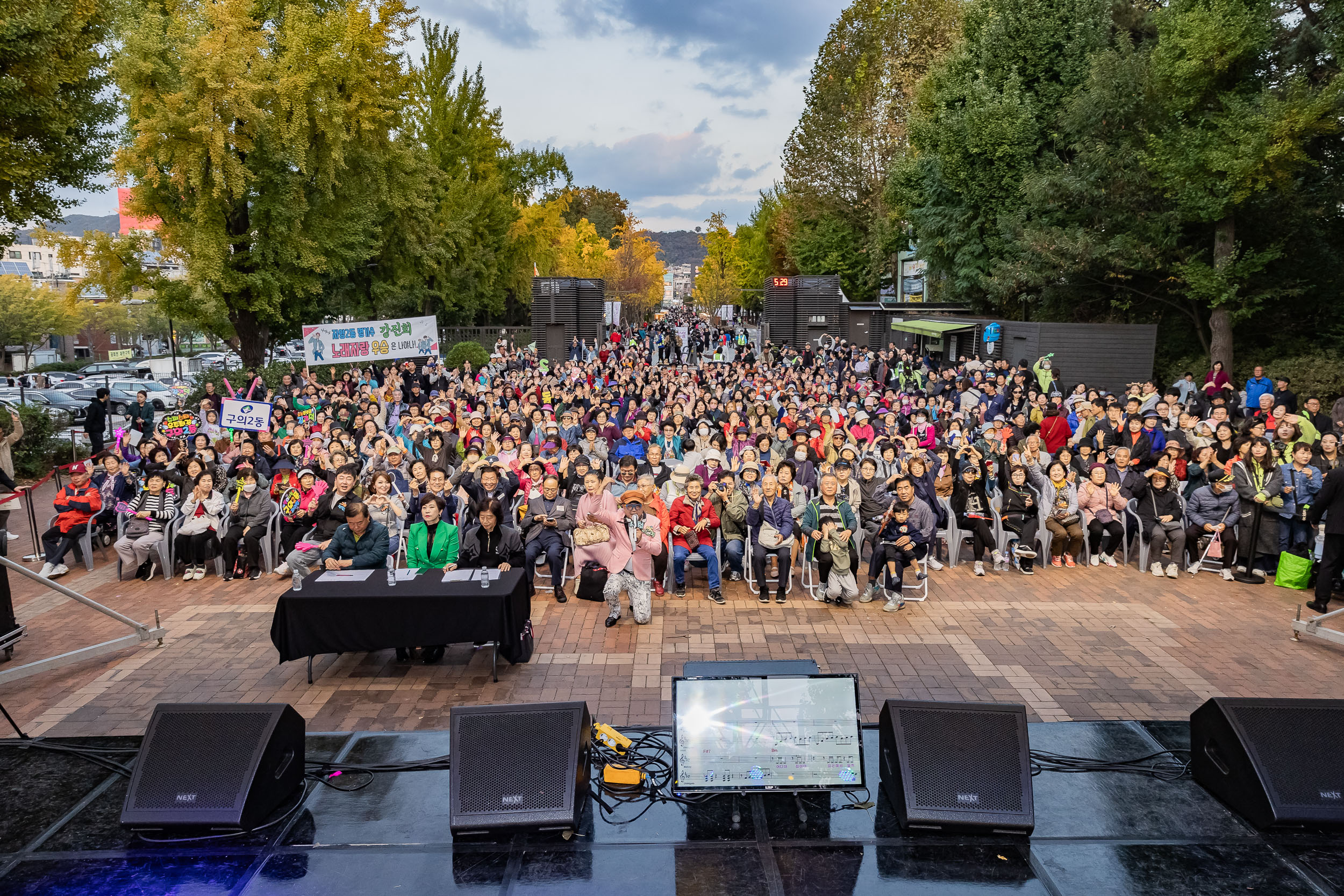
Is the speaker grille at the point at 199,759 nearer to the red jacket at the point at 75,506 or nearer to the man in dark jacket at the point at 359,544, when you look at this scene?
the man in dark jacket at the point at 359,544

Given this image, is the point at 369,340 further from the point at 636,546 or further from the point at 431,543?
the point at 636,546

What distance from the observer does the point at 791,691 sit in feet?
14.3

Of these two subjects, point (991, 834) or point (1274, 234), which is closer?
point (991, 834)

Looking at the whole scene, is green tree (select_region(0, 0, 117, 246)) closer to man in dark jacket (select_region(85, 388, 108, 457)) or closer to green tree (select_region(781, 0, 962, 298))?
man in dark jacket (select_region(85, 388, 108, 457))

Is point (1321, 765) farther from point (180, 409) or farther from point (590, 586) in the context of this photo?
point (180, 409)

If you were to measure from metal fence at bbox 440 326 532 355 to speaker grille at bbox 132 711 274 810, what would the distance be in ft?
106

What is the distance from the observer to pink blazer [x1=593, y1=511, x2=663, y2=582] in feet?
28.3

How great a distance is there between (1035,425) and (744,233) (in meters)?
75.9

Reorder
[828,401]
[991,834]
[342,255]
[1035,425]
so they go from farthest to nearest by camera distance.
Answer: [342,255] → [828,401] → [1035,425] → [991,834]

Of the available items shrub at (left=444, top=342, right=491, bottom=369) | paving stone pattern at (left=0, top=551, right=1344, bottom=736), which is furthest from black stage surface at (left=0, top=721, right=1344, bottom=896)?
shrub at (left=444, top=342, right=491, bottom=369)

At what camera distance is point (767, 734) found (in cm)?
432

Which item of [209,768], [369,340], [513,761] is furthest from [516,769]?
[369,340]

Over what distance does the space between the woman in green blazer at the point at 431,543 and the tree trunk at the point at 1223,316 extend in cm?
2126

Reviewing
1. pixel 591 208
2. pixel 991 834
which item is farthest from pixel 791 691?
pixel 591 208
